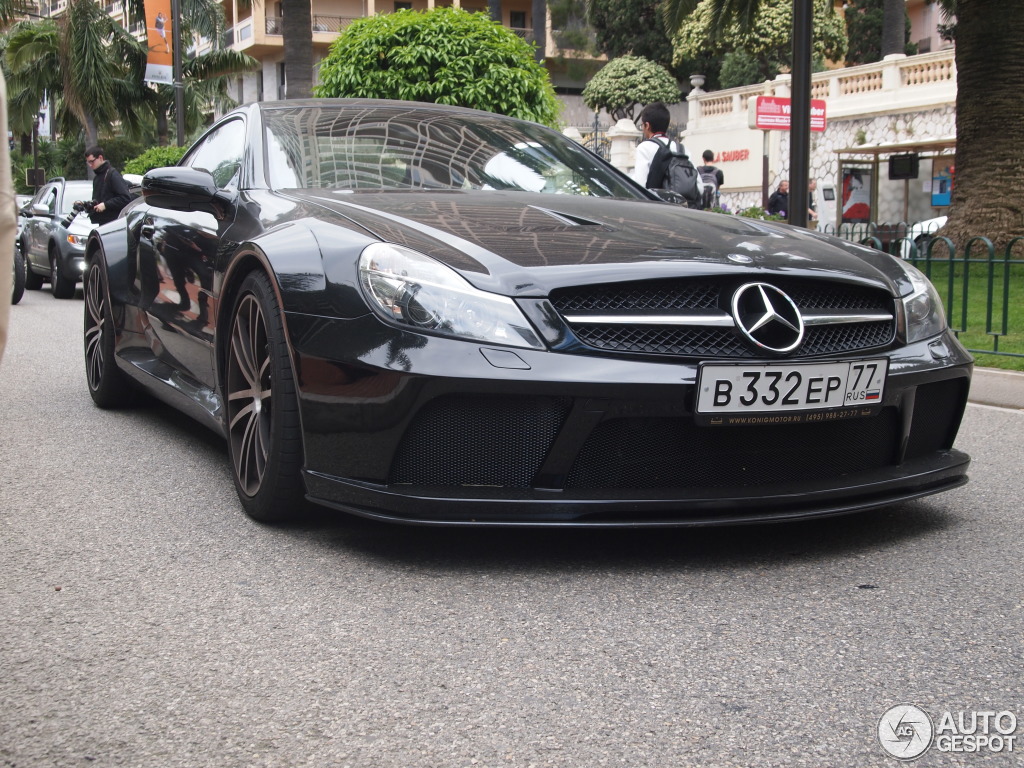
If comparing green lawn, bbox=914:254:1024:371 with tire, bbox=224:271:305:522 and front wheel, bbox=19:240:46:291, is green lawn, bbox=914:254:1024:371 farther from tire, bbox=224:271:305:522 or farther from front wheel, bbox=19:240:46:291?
front wheel, bbox=19:240:46:291

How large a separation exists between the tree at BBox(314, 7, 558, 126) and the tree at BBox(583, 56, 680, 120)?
98.9ft

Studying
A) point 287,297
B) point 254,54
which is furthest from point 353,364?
point 254,54

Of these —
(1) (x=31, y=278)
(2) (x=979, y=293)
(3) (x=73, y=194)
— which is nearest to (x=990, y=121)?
(2) (x=979, y=293)

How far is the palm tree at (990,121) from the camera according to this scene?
12516mm

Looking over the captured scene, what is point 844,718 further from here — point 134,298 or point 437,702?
point 134,298

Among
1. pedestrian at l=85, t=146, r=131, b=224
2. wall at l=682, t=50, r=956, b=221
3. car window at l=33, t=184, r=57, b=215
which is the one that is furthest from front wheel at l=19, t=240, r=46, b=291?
wall at l=682, t=50, r=956, b=221

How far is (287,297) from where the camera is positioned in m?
3.54

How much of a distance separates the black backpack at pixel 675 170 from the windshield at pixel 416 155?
3.78 meters

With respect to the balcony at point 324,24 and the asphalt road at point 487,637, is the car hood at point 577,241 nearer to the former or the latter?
the asphalt road at point 487,637

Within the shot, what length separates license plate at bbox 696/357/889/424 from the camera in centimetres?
319

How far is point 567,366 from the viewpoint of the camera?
10.3 ft

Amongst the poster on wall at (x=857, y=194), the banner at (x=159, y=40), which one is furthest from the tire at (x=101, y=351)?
the poster on wall at (x=857, y=194)

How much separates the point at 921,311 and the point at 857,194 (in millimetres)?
22058

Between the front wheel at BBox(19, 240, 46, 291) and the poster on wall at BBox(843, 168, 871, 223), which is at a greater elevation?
the poster on wall at BBox(843, 168, 871, 223)
